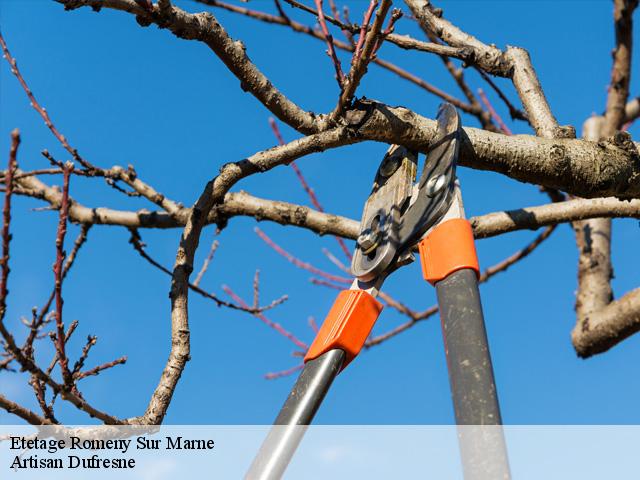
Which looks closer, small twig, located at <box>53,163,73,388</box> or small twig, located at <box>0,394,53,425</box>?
small twig, located at <box>53,163,73,388</box>

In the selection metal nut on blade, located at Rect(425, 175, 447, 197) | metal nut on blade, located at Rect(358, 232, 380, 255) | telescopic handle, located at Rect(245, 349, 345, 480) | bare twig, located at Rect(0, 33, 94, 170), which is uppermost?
bare twig, located at Rect(0, 33, 94, 170)

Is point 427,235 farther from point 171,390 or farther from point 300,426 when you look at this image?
point 171,390

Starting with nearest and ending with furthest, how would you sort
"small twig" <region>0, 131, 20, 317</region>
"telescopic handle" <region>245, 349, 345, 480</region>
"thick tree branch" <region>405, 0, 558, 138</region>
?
"small twig" <region>0, 131, 20, 317</region>, "telescopic handle" <region>245, 349, 345, 480</region>, "thick tree branch" <region>405, 0, 558, 138</region>

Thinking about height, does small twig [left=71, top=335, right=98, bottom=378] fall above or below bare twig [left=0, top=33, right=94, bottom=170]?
below

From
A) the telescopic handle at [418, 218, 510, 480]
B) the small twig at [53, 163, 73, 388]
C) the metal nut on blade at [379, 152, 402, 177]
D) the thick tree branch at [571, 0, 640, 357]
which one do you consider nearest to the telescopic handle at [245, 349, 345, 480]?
the telescopic handle at [418, 218, 510, 480]

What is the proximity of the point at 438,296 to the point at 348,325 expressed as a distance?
0.23 m

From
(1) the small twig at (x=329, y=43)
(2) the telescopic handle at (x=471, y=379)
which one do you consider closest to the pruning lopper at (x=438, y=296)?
(2) the telescopic handle at (x=471, y=379)

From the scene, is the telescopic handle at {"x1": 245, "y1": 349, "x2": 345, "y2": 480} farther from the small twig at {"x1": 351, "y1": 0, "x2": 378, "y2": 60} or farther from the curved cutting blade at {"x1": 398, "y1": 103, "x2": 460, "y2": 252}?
the small twig at {"x1": 351, "y1": 0, "x2": 378, "y2": 60}

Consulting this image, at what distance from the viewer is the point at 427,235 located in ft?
6.08

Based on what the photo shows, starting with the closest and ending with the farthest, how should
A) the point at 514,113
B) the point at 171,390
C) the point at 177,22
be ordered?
the point at 171,390
the point at 177,22
the point at 514,113

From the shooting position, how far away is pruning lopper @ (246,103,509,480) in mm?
1517

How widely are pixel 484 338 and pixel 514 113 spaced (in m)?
2.06

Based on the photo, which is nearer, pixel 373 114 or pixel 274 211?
pixel 373 114

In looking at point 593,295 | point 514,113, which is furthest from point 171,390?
point 593,295
